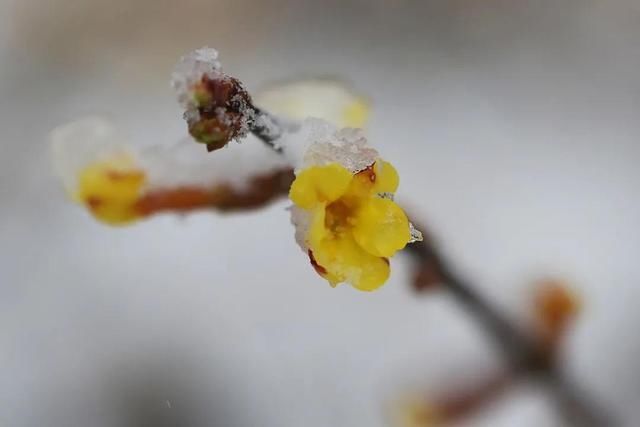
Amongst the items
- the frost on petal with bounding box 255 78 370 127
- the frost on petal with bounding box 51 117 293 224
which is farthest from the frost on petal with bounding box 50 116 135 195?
the frost on petal with bounding box 255 78 370 127

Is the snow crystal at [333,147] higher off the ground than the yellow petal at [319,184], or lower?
higher

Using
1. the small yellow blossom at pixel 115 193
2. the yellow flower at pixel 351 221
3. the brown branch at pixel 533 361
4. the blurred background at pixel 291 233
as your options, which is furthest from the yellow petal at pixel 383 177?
the blurred background at pixel 291 233

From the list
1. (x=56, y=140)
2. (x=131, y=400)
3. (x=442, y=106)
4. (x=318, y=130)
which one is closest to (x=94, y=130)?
(x=56, y=140)

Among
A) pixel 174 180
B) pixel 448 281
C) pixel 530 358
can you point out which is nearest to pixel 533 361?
pixel 530 358

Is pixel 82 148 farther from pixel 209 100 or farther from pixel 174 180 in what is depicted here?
pixel 209 100

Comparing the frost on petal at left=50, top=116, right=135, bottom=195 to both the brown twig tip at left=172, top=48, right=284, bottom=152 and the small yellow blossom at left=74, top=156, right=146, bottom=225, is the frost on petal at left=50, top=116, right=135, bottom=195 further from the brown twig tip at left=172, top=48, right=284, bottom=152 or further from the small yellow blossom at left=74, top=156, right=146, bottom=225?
the brown twig tip at left=172, top=48, right=284, bottom=152

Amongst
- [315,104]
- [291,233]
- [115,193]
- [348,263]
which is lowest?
[348,263]

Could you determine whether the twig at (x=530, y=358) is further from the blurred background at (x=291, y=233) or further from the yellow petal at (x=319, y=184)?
the yellow petal at (x=319, y=184)
